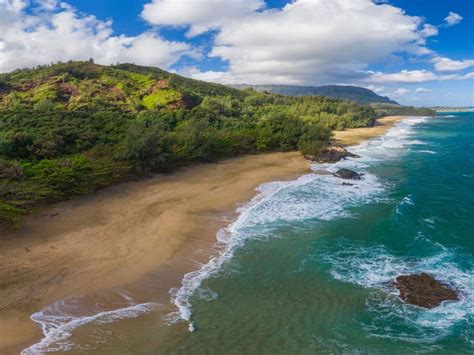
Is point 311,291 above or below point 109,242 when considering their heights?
below

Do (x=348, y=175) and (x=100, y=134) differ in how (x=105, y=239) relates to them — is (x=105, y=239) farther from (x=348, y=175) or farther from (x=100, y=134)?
(x=348, y=175)

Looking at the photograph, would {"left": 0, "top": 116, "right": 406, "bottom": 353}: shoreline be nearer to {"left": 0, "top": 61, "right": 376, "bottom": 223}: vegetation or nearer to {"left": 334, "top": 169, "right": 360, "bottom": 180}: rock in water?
{"left": 0, "top": 61, "right": 376, "bottom": 223}: vegetation

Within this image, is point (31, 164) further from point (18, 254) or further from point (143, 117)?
point (143, 117)

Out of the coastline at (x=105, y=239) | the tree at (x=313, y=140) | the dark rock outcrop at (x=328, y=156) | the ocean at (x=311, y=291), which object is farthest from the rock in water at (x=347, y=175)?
the tree at (x=313, y=140)

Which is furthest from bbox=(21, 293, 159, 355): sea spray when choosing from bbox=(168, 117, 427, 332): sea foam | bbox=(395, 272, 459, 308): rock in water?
bbox=(395, 272, 459, 308): rock in water

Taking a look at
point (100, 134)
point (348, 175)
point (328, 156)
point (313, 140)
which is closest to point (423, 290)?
point (348, 175)

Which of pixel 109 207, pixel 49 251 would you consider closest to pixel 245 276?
pixel 49 251

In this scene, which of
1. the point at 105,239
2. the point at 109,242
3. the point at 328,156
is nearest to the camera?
the point at 109,242
